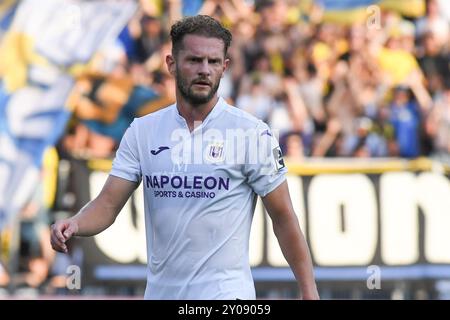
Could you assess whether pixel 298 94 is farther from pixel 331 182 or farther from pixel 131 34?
pixel 131 34

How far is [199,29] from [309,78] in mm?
7536

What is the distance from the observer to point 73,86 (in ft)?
43.0

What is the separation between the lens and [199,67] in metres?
5.36

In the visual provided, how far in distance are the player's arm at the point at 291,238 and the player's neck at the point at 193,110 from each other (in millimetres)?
525

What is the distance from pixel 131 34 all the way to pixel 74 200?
2109 mm

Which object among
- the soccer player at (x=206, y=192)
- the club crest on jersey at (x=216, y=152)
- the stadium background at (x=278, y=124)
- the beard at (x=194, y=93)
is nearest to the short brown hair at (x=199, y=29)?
the soccer player at (x=206, y=192)

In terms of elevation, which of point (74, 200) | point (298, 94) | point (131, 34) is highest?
point (131, 34)

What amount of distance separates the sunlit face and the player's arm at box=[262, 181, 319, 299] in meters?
0.60

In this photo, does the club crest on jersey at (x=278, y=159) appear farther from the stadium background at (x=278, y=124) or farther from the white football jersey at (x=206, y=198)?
the stadium background at (x=278, y=124)

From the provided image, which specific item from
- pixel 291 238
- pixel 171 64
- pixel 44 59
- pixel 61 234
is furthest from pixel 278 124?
pixel 61 234
